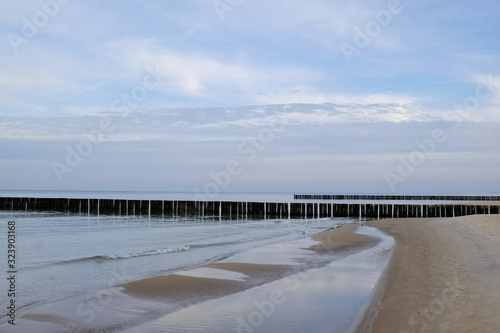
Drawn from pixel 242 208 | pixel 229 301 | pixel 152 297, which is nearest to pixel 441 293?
pixel 229 301

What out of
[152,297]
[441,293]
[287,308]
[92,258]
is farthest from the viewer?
[92,258]

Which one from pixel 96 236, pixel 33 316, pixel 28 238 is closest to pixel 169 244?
pixel 96 236

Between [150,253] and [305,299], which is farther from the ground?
[305,299]

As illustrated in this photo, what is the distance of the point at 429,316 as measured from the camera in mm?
6926

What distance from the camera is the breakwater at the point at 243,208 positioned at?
156 feet

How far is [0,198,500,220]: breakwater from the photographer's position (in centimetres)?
4753

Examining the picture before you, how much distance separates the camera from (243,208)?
54.6m

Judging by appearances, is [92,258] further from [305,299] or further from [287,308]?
[287,308]

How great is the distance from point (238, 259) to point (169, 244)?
6882 mm

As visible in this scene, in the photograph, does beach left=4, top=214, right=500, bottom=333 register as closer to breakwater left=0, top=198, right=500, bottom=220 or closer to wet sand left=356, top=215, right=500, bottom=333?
wet sand left=356, top=215, right=500, bottom=333

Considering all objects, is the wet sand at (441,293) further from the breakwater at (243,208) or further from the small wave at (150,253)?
the breakwater at (243,208)

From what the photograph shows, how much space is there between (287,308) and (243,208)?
152 ft

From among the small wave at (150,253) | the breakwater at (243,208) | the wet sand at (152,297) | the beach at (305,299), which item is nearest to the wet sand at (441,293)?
the beach at (305,299)

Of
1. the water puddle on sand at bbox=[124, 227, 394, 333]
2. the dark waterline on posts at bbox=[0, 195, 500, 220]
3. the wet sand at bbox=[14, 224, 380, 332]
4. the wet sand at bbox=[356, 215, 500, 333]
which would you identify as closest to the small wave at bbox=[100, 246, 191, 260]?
the wet sand at bbox=[14, 224, 380, 332]
